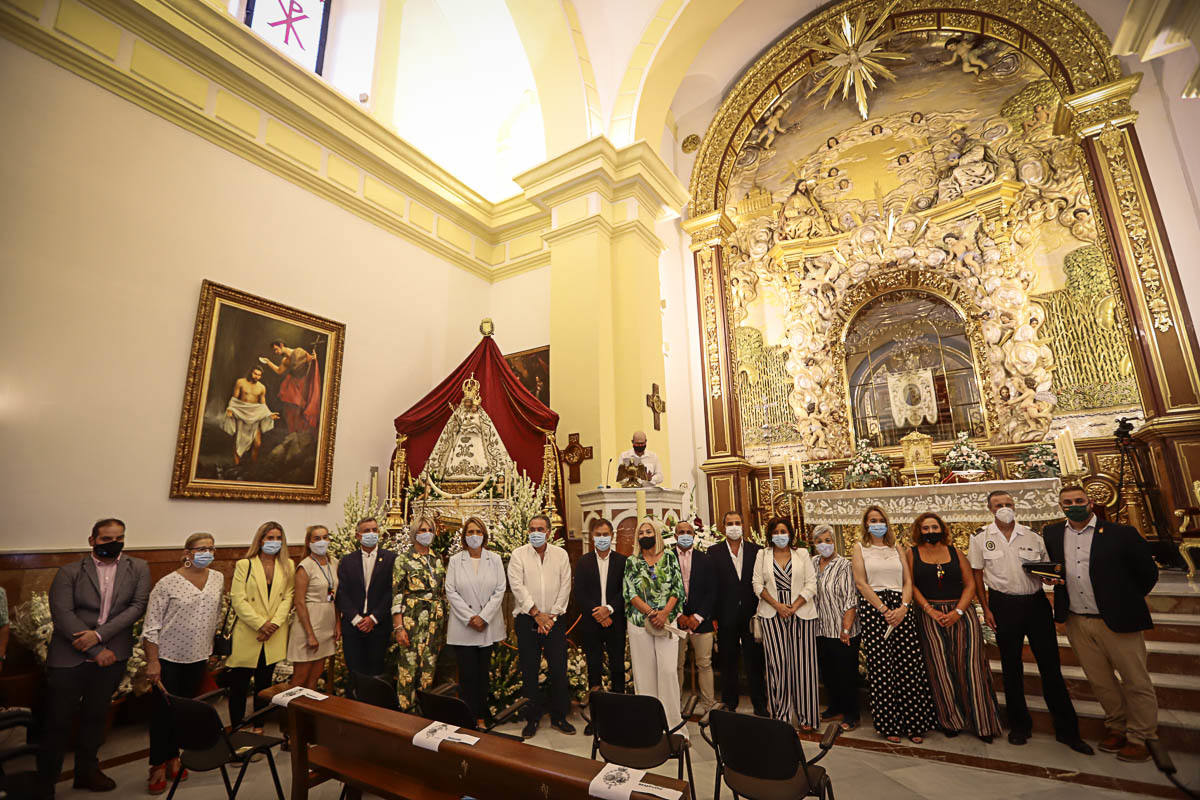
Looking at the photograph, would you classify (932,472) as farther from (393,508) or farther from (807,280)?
(393,508)

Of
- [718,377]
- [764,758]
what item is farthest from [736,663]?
[718,377]

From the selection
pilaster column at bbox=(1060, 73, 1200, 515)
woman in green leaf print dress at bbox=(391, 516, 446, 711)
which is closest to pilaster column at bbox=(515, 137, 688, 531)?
woman in green leaf print dress at bbox=(391, 516, 446, 711)

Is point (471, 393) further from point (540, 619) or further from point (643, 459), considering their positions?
point (540, 619)

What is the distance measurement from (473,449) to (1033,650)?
5104 millimetres

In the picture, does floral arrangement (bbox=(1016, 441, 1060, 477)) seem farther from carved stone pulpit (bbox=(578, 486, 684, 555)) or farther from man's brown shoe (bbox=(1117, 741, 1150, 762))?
carved stone pulpit (bbox=(578, 486, 684, 555))

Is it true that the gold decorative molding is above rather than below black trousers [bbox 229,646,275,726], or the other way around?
above

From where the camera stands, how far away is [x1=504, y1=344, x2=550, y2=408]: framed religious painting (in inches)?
312

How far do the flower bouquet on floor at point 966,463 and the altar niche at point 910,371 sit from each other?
3.91 feet

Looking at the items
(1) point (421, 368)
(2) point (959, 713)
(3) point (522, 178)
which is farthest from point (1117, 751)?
(3) point (522, 178)

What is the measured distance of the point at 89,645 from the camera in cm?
334

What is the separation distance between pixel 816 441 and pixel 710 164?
550 cm

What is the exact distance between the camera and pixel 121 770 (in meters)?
3.61

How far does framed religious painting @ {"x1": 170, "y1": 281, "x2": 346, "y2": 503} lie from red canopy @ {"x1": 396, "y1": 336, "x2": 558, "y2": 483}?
936 millimetres

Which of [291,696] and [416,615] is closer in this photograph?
[291,696]
